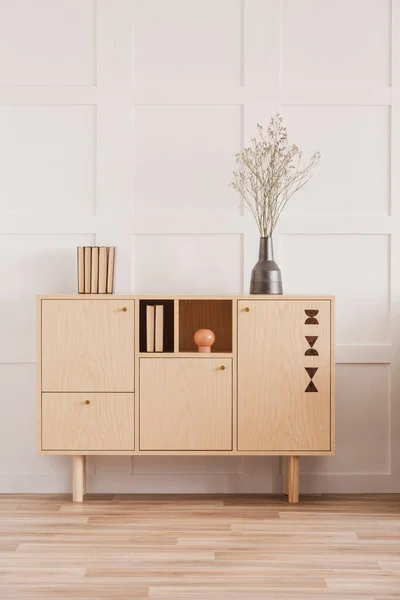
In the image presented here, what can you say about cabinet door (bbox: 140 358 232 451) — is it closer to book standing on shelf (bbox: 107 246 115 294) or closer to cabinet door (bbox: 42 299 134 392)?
cabinet door (bbox: 42 299 134 392)

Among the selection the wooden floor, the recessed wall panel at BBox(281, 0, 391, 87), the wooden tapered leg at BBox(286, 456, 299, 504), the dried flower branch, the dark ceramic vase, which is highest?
the recessed wall panel at BBox(281, 0, 391, 87)

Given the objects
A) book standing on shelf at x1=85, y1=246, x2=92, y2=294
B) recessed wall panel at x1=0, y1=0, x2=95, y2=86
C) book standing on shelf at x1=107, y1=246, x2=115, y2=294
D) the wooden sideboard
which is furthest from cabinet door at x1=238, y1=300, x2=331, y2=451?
recessed wall panel at x1=0, y1=0, x2=95, y2=86

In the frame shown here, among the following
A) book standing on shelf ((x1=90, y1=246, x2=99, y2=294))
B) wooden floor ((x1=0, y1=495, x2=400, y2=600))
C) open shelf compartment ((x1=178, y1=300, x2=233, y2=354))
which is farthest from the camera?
open shelf compartment ((x1=178, y1=300, x2=233, y2=354))

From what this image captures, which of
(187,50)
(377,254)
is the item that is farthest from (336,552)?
(187,50)

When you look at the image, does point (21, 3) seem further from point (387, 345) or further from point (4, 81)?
point (387, 345)

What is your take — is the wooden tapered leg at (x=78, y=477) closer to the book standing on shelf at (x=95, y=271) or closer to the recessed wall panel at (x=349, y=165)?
the book standing on shelf at (x=95, y=271)

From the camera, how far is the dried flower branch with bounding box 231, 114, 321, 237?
3346 millimetres

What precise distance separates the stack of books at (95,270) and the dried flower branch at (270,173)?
754 millimetres

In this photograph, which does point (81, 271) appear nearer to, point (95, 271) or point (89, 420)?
point (95, 271)

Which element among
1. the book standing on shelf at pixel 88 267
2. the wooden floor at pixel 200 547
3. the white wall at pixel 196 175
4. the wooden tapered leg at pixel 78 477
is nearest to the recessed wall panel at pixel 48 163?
the white wall at pixel 196 175

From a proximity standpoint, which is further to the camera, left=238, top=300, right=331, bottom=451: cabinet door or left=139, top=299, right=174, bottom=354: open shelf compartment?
left=139, top=299, right=174, bottom=354: open shelf compartment

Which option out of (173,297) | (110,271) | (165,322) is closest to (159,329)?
(173,297)

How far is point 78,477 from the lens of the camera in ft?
10.8

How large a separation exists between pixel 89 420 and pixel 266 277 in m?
1.05
